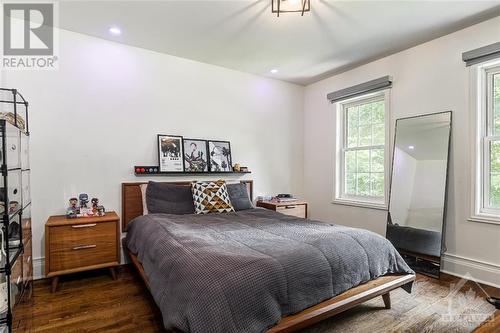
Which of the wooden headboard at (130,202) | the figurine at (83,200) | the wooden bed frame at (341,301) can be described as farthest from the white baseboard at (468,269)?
the wooden bed frame at (341,301)

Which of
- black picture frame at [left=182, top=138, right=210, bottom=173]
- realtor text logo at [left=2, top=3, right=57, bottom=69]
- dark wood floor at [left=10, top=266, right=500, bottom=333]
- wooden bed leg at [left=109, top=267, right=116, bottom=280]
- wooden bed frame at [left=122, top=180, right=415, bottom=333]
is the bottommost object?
dark wood floor at [left=10, top=266, right=500, bottom=333]

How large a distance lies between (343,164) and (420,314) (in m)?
2.37

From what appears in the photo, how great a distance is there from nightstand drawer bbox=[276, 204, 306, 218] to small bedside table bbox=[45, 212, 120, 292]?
2021mm

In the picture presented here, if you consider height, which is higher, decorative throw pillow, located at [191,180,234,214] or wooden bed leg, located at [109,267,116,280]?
decorative throw pillow, located at [191,180,234,214]

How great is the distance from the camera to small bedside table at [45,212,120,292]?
2430 mm

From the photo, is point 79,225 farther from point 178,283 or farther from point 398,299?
→ point 398,299

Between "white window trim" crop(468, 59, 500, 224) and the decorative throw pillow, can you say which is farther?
the decorative throw pillow

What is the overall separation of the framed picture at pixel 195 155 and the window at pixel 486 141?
2.92 meters

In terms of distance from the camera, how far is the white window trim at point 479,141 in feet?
8.95

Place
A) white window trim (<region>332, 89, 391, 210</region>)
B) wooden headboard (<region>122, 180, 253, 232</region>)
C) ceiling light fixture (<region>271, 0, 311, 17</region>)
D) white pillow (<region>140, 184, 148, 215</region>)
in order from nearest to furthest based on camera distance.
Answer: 1. ceiling light fixture (<region>271, 0, 311, 17</region>)
2. white pillow (<region>140, 184, 148, 215</region>)
3. wooden headboard (<region>122, 180, 253, 232</region>)
4. white window trim (<region>332, 89, 391, 210</region>)

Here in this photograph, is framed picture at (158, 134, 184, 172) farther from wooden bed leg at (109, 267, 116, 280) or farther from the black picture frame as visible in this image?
wooden bed leg at (109, 267, 116, 280)

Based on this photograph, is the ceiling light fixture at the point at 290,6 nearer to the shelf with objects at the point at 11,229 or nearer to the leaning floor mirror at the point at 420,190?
the leaning floor mirror at the point at 420,190

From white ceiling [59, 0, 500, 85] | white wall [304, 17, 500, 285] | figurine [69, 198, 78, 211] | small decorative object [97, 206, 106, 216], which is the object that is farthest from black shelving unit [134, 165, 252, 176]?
white wall [304, 17, 500, 285]

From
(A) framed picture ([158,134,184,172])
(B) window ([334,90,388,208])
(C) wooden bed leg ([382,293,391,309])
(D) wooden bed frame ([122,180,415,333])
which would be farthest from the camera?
(B) window ([334,90,388,208])
